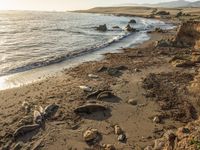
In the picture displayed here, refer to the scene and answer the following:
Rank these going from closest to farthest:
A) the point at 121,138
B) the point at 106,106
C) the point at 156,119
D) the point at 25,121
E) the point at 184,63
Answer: the point at 121,138 → the point at 25,121 → the point at 156,119 → the point at 106,106 → the point at 184,63

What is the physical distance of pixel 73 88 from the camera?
13875 millimetres

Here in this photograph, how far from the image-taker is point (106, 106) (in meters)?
11.6

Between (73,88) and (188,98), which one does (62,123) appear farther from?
(188,98)

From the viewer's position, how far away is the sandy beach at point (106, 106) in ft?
30.6

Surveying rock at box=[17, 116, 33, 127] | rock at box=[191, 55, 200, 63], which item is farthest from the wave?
rock at box=[191, 55, 200, 63]

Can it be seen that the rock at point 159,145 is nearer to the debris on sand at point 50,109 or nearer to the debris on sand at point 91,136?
the debris on sand at point 91,136

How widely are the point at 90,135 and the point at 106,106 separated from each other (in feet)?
7.90

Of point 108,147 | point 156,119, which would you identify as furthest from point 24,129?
point 156,119

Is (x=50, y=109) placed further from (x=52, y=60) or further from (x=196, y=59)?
(x=52, y=60)

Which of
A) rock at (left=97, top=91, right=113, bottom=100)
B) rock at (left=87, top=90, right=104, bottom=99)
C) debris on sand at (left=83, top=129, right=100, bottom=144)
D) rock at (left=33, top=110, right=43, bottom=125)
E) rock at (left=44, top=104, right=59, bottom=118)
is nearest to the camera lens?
debris on sand at (left=83, top=129, right=100, bottom=144)

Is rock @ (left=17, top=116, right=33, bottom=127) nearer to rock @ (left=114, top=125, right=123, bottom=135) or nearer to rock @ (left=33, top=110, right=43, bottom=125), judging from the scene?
rock @ (left=33, top=110, right=43, bottom=125)

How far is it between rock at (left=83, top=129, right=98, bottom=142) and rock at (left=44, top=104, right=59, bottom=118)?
1.84 m

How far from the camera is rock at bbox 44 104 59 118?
10830 millimetres

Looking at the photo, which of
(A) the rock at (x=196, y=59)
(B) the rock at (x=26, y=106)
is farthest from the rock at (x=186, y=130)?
(A) the rock at (x=196, y=59)
